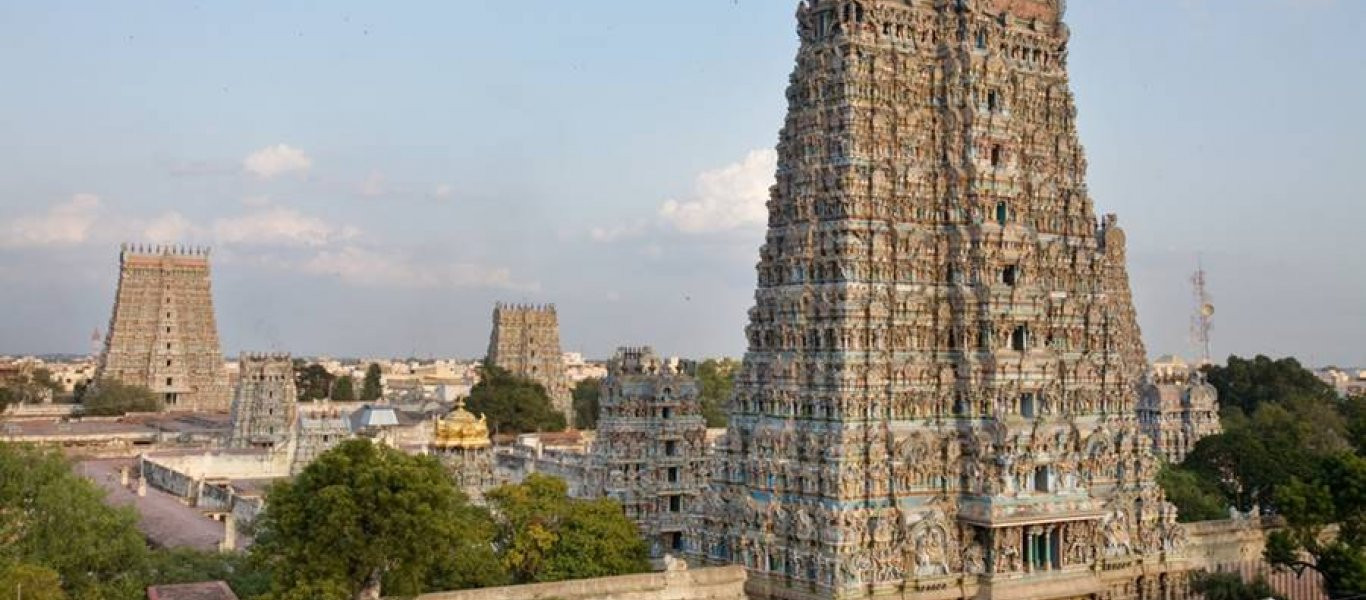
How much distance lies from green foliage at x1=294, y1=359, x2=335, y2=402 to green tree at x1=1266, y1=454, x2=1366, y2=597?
89.3m

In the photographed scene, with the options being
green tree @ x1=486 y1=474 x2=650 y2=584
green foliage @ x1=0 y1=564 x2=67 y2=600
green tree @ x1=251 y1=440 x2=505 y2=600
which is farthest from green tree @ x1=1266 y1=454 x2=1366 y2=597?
green foliage @ x1=0 y1=564 x2=67 y2=600

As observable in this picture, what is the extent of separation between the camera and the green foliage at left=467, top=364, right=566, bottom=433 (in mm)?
77500

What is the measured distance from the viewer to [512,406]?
7862 centimetres

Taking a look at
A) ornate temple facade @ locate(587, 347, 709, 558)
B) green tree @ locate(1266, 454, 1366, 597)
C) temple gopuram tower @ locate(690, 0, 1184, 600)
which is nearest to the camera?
temple gopuram tower @ locate(690, 0, 1184, 600)

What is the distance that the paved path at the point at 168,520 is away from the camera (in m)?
36.6

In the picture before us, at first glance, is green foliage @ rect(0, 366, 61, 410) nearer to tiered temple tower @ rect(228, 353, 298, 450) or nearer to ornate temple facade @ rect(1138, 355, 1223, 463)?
tiered temple tower @ rect(228, 353, 298, 450)

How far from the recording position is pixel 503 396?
78.6 m

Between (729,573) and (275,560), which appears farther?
(729,573)

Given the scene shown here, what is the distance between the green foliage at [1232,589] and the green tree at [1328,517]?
0.83m

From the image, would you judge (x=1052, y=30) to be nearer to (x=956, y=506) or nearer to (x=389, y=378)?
(x=956, y=506)

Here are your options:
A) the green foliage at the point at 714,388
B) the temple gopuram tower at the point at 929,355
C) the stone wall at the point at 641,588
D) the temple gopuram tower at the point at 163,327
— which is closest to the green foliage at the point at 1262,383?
the green foliage at the point at 714,388

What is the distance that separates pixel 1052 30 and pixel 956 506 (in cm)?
1263

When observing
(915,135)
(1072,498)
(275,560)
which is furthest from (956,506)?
(275,560)

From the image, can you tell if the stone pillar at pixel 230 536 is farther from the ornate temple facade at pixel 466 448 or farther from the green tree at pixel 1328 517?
the green tree at pixel 1328 517
